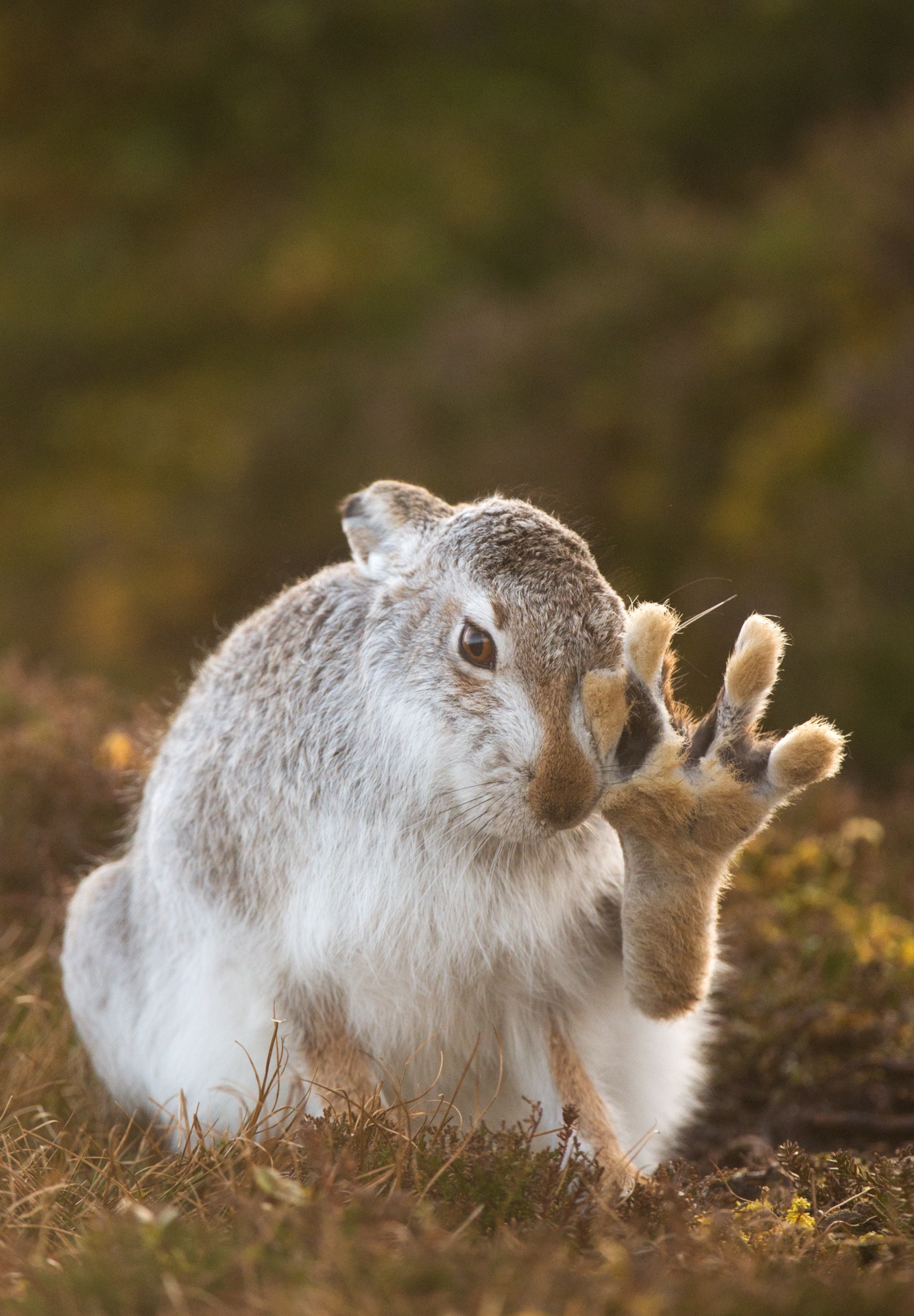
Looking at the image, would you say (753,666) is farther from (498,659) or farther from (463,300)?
(463,300)

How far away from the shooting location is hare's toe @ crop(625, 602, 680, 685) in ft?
10.1

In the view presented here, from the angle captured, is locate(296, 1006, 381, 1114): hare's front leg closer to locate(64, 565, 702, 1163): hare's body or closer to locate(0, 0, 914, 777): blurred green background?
locate(64, 565, 702, 1163): hare's body

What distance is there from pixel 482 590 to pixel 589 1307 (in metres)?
1.69

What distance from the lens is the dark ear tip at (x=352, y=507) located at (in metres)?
3.83

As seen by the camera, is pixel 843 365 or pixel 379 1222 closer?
pixel 379 1222

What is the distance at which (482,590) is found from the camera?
3.30 meters

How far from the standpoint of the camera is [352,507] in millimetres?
3844

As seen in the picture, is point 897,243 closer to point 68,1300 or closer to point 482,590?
point 482,590

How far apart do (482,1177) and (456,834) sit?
82 centimetres

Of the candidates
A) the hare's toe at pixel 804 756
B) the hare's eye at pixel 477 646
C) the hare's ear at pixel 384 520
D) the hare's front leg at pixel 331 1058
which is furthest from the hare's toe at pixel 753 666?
the hare's front leg at pixel 331 1058

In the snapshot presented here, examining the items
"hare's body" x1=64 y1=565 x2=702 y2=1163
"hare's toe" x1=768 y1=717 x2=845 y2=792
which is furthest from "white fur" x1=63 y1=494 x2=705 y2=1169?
"hare's toe" x1=768 y1=717 x2=845 y2=792

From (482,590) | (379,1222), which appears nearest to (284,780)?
(482,590)

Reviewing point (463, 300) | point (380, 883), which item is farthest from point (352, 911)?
point (463, 300)

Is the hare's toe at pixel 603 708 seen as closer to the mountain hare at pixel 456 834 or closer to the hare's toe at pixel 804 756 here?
the mountain hare at pixel 456 834
